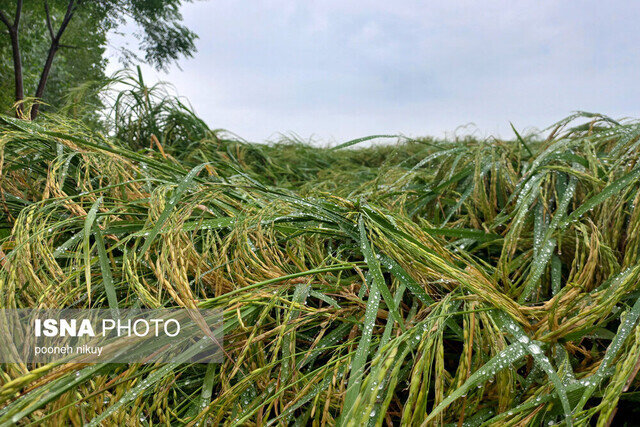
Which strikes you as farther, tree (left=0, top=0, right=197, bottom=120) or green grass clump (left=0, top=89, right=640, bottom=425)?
tree (left=0, top=0, right=197, bottom=120)

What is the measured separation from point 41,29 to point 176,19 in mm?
2249

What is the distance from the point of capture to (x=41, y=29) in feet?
24.2

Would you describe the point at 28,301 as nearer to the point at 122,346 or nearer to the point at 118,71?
the point at 122,346

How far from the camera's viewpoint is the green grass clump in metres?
0.65

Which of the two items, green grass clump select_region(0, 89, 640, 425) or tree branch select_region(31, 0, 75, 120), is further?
tree branch select_region(31, 0, 75, 120)

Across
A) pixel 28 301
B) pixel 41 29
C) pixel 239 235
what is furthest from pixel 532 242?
pixel 41 29

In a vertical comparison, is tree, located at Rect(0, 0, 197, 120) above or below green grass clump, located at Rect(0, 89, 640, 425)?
above

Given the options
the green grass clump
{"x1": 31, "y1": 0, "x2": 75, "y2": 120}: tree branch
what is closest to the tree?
{"x1": 31, "y1": 0, "x2": 75, "y2": 120}: tree branch

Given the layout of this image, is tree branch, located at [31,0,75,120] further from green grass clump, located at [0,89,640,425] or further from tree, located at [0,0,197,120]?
green grass clump, located at [0,89,640,425]

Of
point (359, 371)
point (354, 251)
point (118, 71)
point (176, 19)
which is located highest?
point (176, 19)

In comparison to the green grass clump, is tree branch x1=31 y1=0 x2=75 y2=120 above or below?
above

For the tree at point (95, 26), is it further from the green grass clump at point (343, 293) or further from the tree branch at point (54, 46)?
the green grass clump at point (343, 293)

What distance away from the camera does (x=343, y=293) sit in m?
0.85

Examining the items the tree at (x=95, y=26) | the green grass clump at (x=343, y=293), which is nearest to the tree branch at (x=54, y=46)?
the tree at (x=95, y=26)
